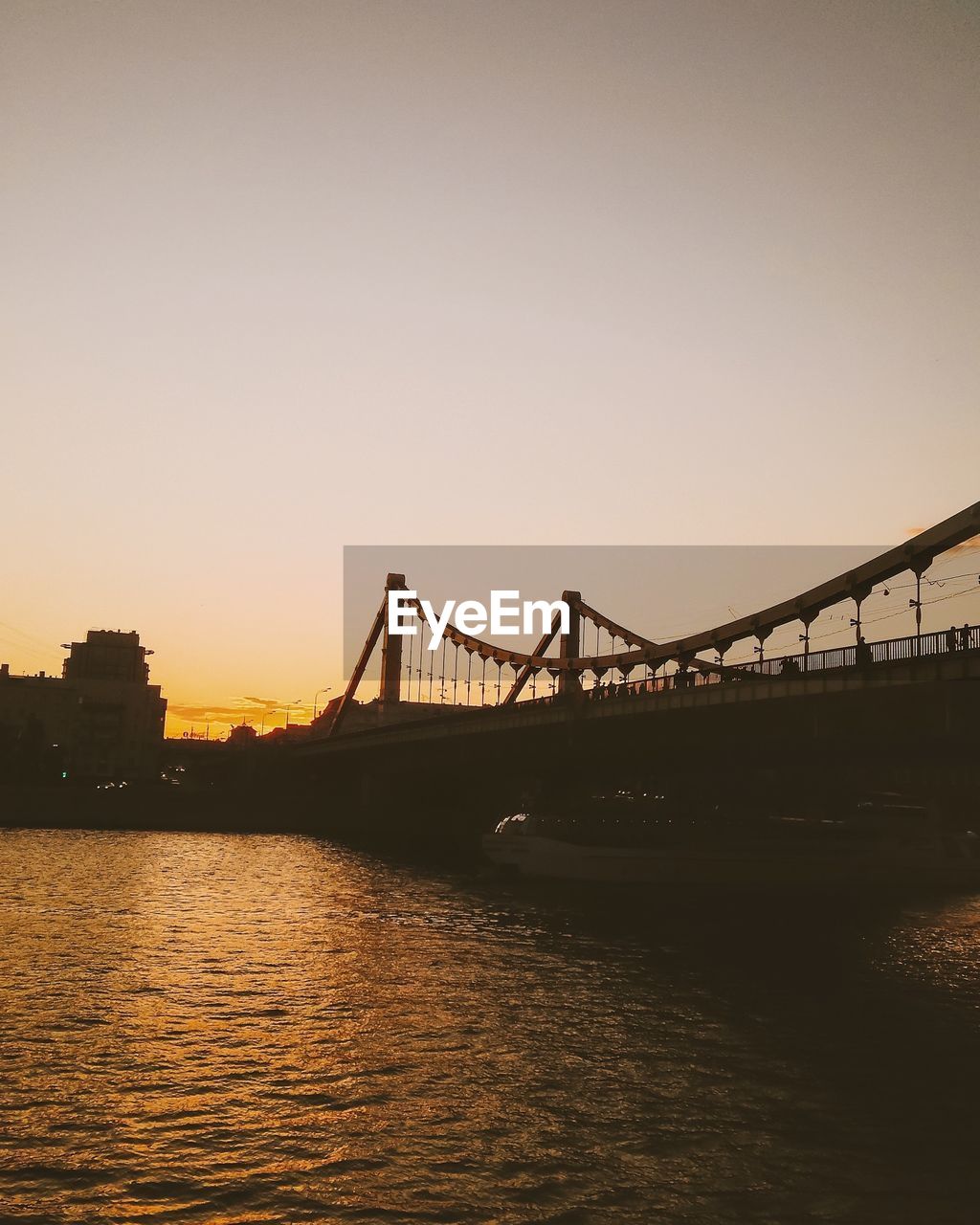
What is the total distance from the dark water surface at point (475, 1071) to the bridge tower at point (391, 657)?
111 metres

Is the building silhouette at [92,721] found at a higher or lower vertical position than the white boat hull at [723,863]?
higher

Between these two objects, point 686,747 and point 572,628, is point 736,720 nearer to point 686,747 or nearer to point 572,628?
point 686,747

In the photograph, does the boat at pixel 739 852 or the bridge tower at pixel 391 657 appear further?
the bridge tower at pixel 391 657

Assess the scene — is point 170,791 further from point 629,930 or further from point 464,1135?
point 464,1135

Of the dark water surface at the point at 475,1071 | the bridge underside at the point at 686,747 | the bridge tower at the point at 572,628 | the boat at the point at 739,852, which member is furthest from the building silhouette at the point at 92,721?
the dark water surface at the point at 475,1071

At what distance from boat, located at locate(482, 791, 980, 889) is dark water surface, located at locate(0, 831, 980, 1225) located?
60.7 ft

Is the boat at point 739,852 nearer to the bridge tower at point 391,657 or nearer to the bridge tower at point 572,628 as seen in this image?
the bridge tower at point 572,628

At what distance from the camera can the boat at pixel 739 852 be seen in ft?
201

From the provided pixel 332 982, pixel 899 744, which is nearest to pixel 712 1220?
pixel 332 982

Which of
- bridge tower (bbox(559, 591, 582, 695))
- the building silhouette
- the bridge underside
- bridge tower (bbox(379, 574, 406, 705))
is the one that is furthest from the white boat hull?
the building silhouette

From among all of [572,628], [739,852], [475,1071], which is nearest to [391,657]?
[572,628]

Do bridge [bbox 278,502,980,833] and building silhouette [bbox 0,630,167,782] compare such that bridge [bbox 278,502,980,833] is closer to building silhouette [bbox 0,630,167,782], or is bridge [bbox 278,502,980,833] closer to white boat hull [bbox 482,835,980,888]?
white boat hull [bbox 482,835,980,888]

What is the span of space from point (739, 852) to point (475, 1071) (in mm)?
45950

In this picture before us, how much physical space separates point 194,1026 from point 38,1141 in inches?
302
